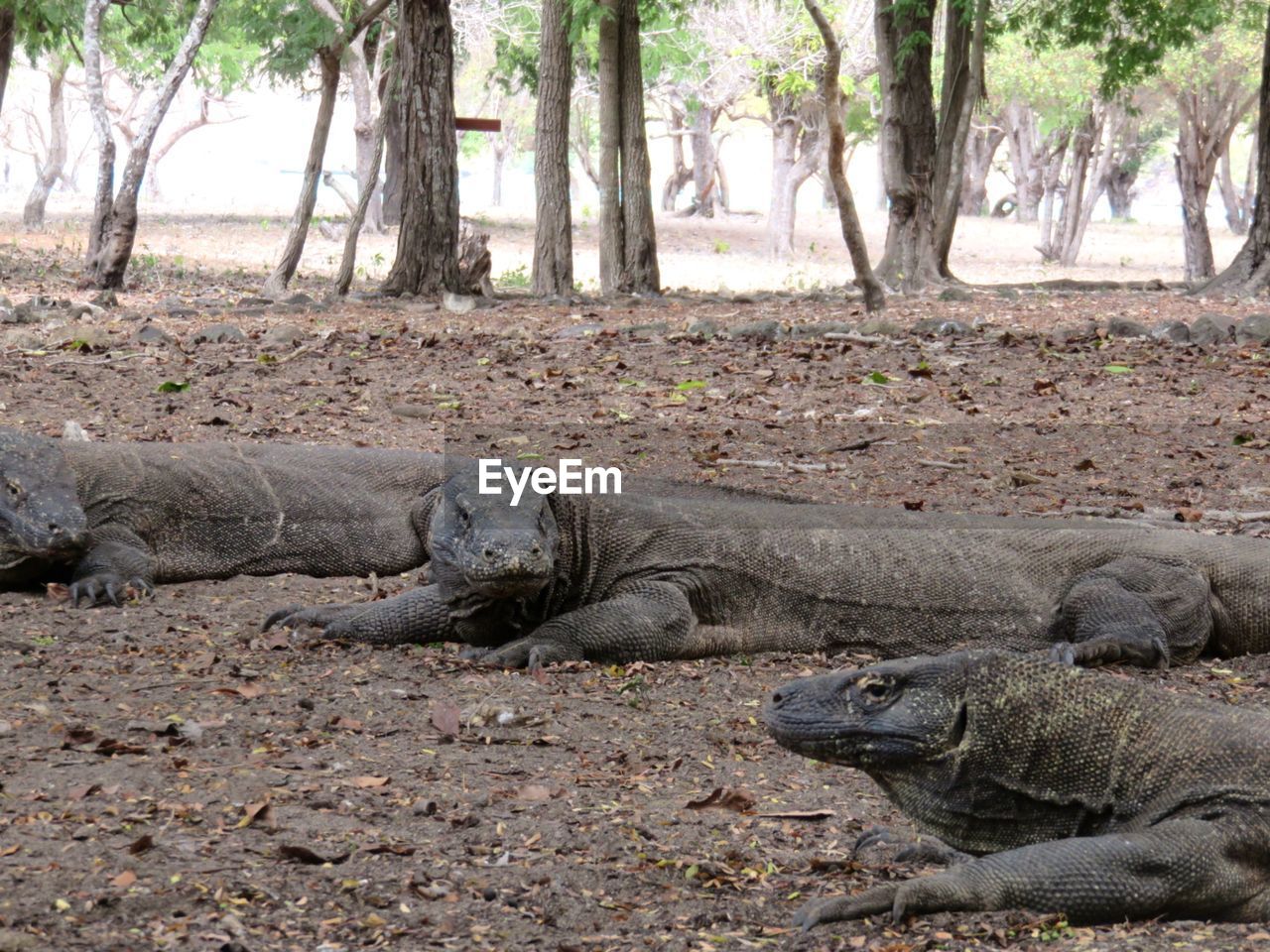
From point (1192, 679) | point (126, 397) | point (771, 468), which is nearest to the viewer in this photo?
point (1192, 679)

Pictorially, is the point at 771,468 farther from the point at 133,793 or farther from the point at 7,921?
the point at 7,921

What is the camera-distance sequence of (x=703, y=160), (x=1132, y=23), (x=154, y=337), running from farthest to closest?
(x=703, y=160) < (x=1132, y=23) < (x=154, y=337)

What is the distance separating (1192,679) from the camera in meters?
4.48

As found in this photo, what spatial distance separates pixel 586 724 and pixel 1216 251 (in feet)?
114

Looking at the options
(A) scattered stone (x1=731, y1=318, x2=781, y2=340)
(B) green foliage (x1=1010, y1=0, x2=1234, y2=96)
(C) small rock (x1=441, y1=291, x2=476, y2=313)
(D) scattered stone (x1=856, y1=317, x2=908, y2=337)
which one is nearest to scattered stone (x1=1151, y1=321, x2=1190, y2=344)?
(D) scattered stone (x1=856, y1=317, x2=908, y2=337)

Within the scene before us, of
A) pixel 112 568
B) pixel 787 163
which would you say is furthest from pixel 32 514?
pixel 787 163

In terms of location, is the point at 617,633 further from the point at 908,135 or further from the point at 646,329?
the point at 908,135

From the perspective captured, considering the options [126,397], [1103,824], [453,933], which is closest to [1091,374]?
[126,397]

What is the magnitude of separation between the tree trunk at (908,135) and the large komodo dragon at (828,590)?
33.0 ft

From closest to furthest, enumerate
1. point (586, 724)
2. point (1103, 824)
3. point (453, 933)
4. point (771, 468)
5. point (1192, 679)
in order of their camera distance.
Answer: point (453, 933) < point (1103, 824) < point (586, 724) < point (1192, 679) < point (771, 468)

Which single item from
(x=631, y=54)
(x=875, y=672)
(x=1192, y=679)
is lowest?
(x=1192, y=679)

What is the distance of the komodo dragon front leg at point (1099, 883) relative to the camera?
8.22ft

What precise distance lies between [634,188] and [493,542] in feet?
34.7

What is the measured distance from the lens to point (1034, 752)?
2732 mm
